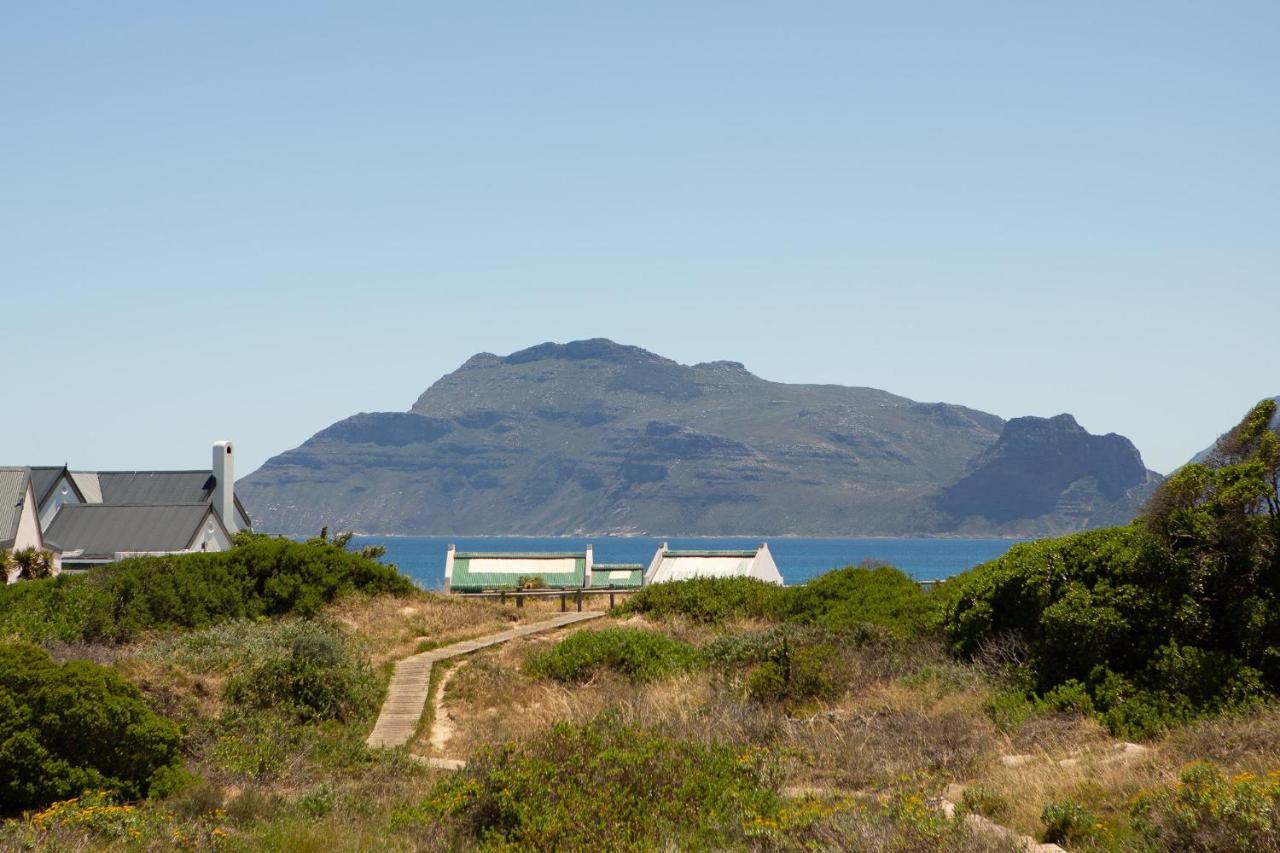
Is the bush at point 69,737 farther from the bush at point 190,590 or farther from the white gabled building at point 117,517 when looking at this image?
the white gabled building at point 117,517

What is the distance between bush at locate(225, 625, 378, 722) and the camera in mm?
19719

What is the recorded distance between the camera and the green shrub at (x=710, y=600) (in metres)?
30.7

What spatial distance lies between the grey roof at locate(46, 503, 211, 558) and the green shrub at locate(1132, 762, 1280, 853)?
151ft

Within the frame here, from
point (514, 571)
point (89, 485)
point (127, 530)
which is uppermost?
point (89, 485)

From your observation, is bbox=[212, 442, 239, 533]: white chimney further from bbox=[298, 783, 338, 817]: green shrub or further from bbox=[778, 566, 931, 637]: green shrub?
bbox=[298, 783, 338, 817]: green shrub

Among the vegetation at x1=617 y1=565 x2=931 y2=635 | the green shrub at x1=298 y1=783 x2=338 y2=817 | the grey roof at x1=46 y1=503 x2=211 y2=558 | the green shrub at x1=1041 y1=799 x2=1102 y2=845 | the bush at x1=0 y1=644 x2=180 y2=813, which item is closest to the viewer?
the green shrub at x1=1041 y1=799 x2=1102 y2=845

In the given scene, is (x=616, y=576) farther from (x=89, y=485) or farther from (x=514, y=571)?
(x=89, y=485)

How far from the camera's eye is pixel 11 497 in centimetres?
4862

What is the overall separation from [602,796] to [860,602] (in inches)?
614

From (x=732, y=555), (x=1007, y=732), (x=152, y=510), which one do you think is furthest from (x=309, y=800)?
(x=152, y=510)

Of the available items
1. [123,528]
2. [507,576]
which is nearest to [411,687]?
[507,576]

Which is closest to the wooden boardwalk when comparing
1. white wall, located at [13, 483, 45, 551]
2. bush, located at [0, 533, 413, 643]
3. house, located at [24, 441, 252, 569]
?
bush, located at [0, 533, 413, 643]

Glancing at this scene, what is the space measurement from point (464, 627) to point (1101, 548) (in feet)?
54.4

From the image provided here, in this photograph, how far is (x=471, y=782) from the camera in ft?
41.3
